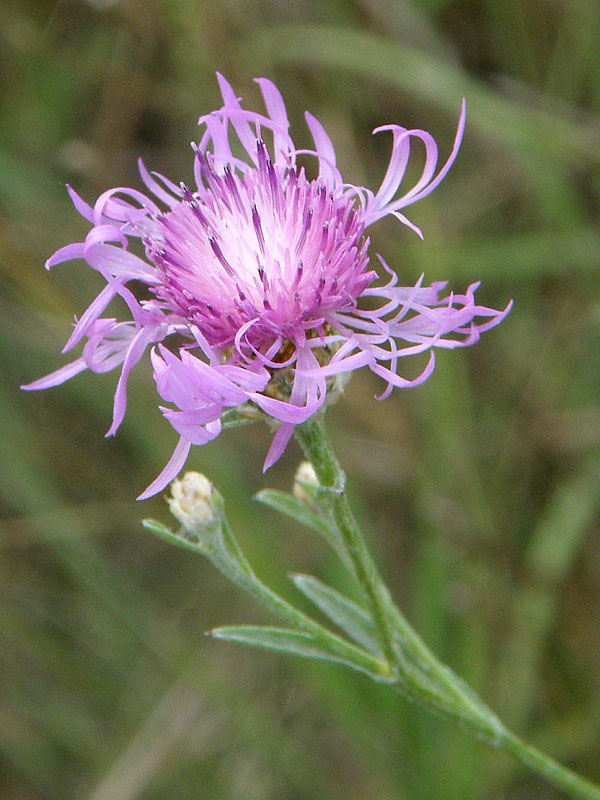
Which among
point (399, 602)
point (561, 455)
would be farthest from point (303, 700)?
point (561, 455)

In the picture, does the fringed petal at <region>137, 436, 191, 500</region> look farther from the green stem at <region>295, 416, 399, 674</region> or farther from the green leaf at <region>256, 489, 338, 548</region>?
the green leaf at <region>256, 489, 338, 548</region>

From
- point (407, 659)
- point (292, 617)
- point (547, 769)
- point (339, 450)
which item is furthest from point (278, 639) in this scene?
point (339, 450)

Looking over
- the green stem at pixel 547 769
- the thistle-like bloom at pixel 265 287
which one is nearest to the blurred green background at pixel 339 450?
the green stem at pixel 547 769

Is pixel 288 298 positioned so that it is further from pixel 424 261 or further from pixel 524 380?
pixel 524 380

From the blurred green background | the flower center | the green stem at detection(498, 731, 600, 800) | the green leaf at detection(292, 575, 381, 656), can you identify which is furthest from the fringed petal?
the blurred green background

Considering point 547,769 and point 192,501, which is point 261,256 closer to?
point 192,501

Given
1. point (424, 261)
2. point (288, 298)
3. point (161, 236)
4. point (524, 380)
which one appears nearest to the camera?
point (288, 298)

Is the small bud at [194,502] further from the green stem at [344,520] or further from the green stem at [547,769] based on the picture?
the green stem at [547,769]

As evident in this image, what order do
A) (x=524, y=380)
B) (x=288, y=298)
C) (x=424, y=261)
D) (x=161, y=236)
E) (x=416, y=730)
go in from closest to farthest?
(x=288, y=298)
(x=161, y=236)
(x=416, y=730)
(x=424, y=261)
(x=524, y=380)
